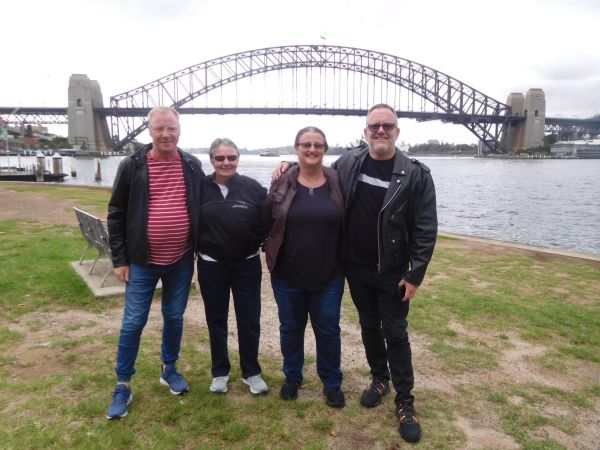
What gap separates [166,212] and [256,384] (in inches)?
49.2

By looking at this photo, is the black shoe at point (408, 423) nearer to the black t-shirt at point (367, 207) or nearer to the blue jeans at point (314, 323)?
the blue jeans at point (314, 323)

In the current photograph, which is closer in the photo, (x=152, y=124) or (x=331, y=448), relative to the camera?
(x=331, y=448)

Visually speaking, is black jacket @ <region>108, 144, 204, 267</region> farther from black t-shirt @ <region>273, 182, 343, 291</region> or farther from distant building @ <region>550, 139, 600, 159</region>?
distant building @ <region>550, 139, 600, 159</region>

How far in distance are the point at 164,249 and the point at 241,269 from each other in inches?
18.8

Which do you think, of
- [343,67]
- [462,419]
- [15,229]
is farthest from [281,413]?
[343,67]

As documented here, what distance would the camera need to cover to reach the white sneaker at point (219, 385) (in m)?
3.16

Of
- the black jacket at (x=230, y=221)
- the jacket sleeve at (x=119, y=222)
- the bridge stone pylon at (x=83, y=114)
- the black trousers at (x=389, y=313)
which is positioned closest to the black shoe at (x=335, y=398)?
the black trousers at (x=389, y=313)

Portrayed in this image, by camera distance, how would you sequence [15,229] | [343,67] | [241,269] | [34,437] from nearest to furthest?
[34,437] < [241,269] < [15,229] < [343,67]

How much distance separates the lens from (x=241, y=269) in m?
3.06

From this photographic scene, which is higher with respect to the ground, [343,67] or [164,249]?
[343,67]

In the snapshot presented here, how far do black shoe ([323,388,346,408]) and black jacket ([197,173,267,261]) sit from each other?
1.01m

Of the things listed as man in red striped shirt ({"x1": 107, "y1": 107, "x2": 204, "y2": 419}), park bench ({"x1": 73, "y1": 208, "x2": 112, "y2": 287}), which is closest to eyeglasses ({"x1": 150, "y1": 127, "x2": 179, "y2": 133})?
man in red striped shirt ({"x1": 107, "y1": 107, "x2": 204, "y2": 419})

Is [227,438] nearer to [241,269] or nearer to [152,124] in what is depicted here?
[241,269]

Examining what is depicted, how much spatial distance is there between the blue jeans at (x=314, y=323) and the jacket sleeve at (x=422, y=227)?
486 millimetres
